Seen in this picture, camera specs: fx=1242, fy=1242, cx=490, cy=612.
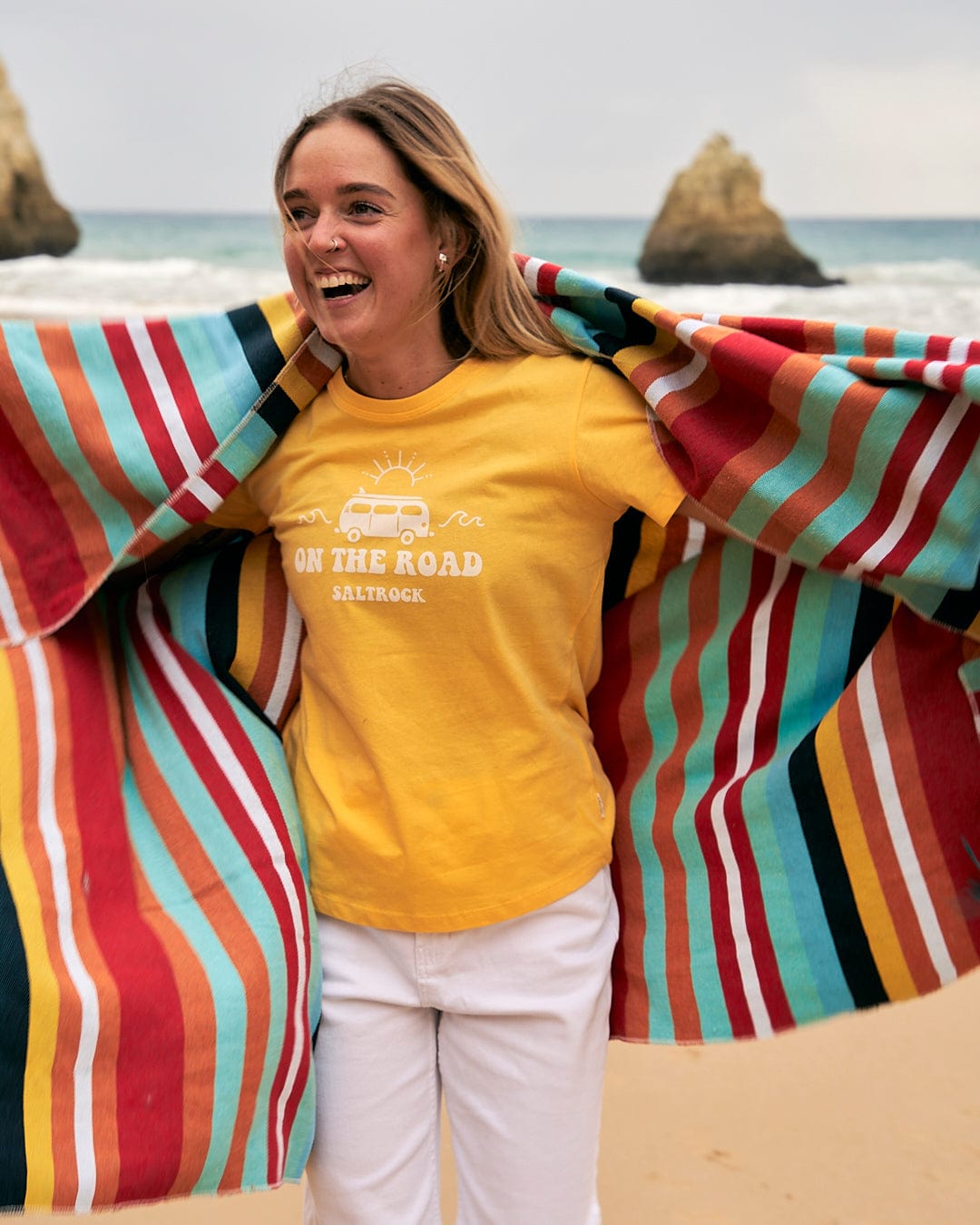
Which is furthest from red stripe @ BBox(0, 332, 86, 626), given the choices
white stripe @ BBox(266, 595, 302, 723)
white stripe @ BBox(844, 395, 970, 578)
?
white stripe @ BBox(844, 395, 970, 578)

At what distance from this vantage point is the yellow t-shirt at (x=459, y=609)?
137cm

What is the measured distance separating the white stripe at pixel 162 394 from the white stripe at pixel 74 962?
34 centimetres

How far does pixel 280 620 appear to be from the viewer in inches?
63.7

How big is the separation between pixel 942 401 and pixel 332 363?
0.71 meters

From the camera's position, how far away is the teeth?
1382mm

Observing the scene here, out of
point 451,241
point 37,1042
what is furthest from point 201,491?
point 37,1042

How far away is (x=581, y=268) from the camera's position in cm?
1430

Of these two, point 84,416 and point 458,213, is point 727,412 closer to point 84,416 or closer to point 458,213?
point 458,213

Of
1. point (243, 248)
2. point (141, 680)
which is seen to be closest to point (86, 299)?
point (243, 248)

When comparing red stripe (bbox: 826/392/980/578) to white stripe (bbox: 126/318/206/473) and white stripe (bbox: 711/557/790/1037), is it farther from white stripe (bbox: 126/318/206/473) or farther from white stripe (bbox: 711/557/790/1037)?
white stripe (bbox: 126/318/206/473)

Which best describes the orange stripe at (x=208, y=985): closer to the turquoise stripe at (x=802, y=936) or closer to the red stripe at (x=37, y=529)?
the red stripe at (x=37, y=529)

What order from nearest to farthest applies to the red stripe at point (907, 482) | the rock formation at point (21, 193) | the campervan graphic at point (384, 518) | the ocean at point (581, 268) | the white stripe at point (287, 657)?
the red stripe at point (907, 482) < the campervan graphic at point (384, 518) < the white stripe at point (287, 657) < the ocean at point (581, 268) < the rock formation at point (21, 193)

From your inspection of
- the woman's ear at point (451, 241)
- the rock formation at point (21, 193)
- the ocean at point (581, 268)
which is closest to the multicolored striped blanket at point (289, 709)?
the woman's ear at point (451, 241)

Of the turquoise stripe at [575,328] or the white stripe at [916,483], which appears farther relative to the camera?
the turquoise stripe at [575,328]
